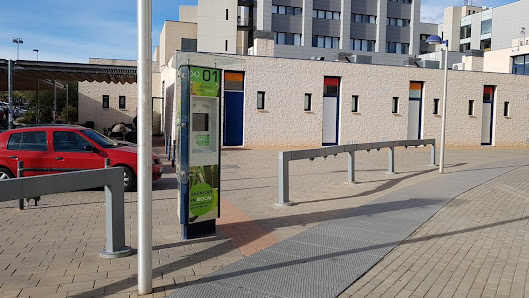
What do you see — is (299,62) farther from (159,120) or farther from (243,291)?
(243,291)

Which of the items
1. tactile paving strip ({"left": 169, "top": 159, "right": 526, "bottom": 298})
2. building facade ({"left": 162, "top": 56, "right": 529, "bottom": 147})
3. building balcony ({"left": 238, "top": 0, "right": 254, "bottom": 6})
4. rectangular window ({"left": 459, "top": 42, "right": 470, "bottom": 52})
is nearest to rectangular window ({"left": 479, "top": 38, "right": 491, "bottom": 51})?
rectangular window ({"left": 459, "top": 42, "right": 470, "bottom": 52})

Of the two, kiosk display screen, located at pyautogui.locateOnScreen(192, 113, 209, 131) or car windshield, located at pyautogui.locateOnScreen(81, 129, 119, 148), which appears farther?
car windshield, located at pyautogui.locateOnScreen(81, 129, 119, 148)

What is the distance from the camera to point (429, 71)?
27.8 m

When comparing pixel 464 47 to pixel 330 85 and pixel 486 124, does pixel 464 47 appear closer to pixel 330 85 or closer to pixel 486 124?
pixel 486 124

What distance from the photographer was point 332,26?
56.8m

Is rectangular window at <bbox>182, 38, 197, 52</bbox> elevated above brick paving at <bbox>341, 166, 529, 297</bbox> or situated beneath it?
elevated above

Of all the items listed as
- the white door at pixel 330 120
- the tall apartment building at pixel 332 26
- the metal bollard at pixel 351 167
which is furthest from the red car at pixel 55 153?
the tall apartment building at pixel 332 26

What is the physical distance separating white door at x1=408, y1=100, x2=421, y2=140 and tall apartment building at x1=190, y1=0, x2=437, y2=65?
90.1 ft

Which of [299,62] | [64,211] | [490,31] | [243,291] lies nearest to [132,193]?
[64,211]

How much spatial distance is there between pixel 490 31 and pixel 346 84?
175 feet

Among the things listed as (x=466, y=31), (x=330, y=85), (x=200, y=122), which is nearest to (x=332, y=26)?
(x=466, y=31)

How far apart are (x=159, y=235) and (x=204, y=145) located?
1441mm

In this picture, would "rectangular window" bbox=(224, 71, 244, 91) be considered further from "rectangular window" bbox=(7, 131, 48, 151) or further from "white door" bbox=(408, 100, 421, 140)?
"rectangular window" bbox=(7, 131, 48, 151)

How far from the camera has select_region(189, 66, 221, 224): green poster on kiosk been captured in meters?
6.17
